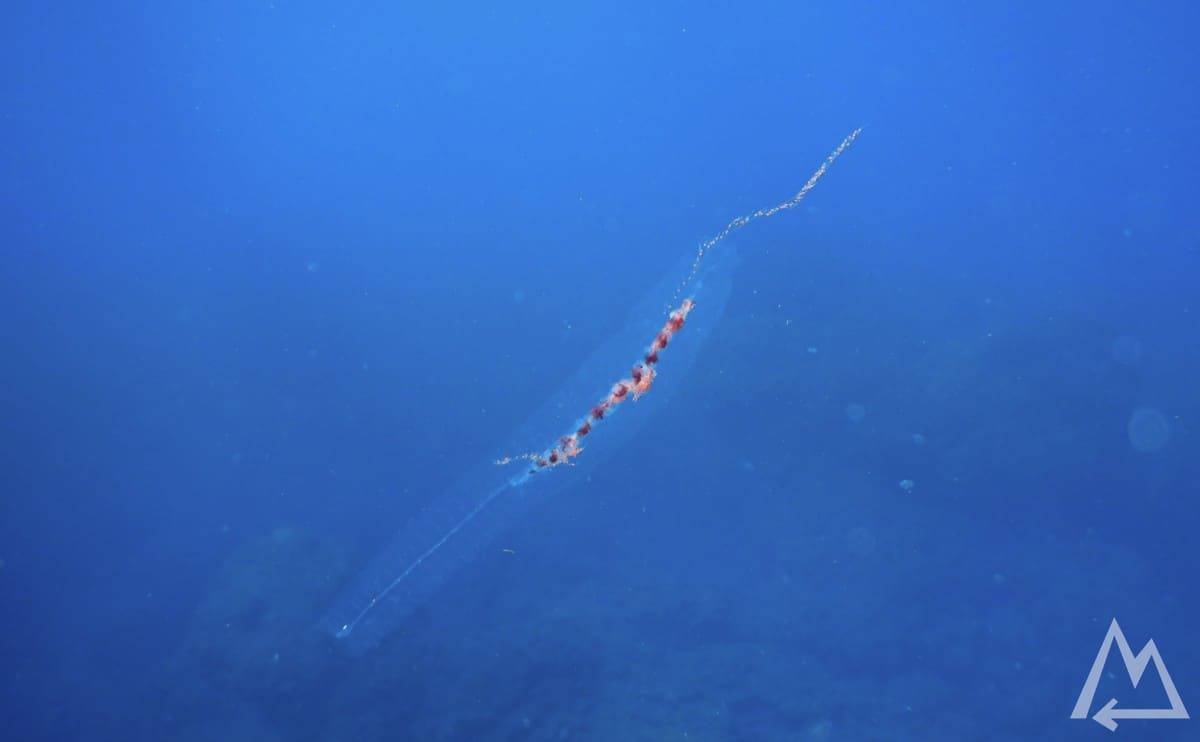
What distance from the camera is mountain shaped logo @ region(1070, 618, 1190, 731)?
493cm

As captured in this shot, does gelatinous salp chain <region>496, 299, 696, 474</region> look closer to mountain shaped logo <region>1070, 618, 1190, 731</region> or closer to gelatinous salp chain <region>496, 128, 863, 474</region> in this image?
gelatinous salp chain <region>496, 128, 863, 474</region>

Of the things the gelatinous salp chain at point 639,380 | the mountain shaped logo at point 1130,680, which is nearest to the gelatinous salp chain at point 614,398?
the gelatinous salp chain at point 639,380

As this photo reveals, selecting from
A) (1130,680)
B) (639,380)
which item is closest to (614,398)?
(639,380)

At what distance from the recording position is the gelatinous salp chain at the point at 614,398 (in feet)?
15.2

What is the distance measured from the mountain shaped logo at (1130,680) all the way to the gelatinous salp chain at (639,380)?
165 inches

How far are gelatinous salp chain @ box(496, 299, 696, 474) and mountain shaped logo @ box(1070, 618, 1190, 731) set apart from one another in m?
4.20

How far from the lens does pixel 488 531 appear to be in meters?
4.70

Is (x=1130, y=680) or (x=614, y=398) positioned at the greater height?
(x=614, y=398)

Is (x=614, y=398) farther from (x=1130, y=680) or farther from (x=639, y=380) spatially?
(x=1130, y=680)

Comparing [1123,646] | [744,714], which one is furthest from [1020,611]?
[744,714]

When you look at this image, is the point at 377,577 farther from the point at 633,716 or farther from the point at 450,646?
the point at 633,716

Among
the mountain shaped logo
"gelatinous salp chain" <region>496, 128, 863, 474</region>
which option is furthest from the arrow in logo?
"gelatinous salp chain" <region>496, 128, 863, 474</region>

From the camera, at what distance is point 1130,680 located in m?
4.96

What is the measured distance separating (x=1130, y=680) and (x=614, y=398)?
466 cm
